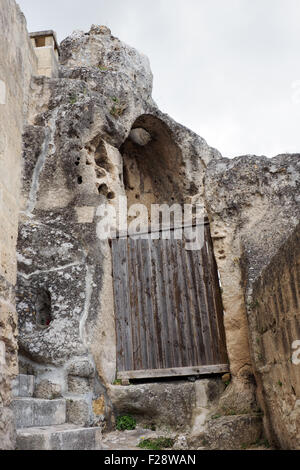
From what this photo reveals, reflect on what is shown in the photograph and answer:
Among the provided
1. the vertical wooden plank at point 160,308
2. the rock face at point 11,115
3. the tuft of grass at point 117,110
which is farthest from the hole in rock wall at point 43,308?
the tuft of grass at point 117,110

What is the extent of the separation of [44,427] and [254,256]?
287 centimetres

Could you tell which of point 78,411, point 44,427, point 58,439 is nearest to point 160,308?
point 78,411

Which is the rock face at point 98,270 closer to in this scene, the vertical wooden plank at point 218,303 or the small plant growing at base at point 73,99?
the small plant growing at base at point 73,99

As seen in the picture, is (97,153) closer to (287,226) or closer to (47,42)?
→ (47,42)

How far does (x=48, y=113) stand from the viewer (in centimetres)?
743

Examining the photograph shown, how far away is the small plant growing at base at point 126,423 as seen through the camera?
19.0ft

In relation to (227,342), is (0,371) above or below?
below

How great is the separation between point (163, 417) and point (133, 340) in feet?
3.58

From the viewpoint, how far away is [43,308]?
617 cm

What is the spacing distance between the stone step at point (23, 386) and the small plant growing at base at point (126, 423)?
119 centimetres

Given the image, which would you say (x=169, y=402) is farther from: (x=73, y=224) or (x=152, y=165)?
(x=152, y=165)

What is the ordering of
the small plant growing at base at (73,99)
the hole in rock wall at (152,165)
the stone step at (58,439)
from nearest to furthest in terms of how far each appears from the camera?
the stone step at (58,439), the small plant growing at base at (73,99), the hole in rock wall at (152,165)

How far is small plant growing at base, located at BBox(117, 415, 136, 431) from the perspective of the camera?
19.0 feet

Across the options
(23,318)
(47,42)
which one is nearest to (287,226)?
(23,318)
